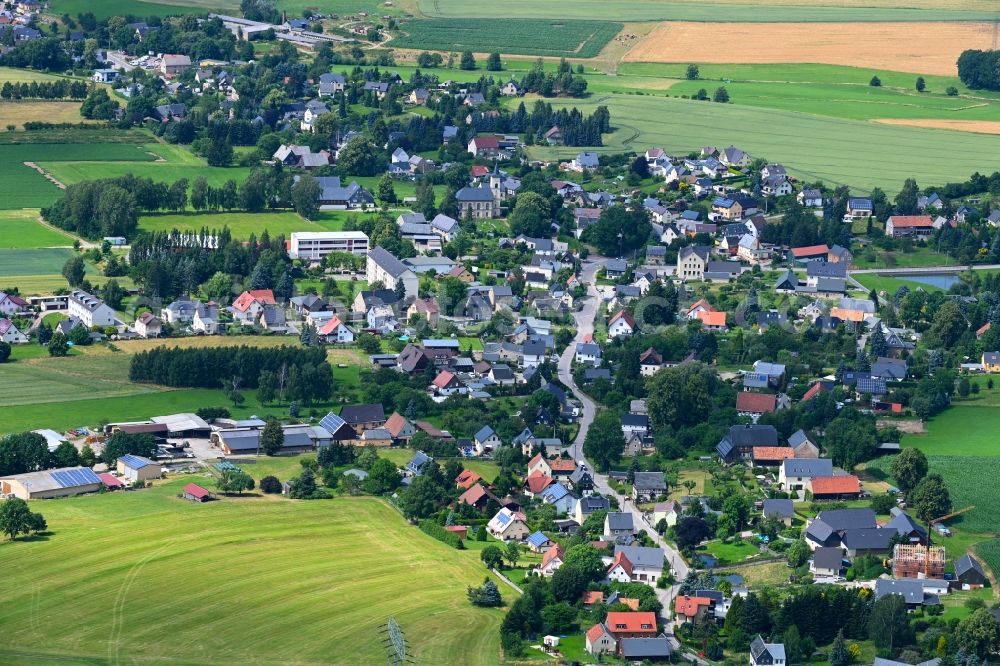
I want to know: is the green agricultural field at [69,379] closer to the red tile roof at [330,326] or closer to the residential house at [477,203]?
the red tile roof at [330,326]

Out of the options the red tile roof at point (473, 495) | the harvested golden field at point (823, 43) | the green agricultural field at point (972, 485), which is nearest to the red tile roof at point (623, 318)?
the green agricultural field at point (972, 485)

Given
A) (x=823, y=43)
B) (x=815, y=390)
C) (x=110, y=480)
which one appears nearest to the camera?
(x=110, y=480)

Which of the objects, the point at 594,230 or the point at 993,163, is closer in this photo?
the point at 594,230

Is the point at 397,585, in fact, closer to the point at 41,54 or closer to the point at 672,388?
the point at 672,388

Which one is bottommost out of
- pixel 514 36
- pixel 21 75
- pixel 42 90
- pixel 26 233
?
pixel 26 233

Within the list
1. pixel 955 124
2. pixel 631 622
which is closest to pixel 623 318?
pixel 631 622


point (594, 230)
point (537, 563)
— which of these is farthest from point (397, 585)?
point (594, 230)

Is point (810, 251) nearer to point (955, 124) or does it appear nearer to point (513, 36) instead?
point (955, 124)
